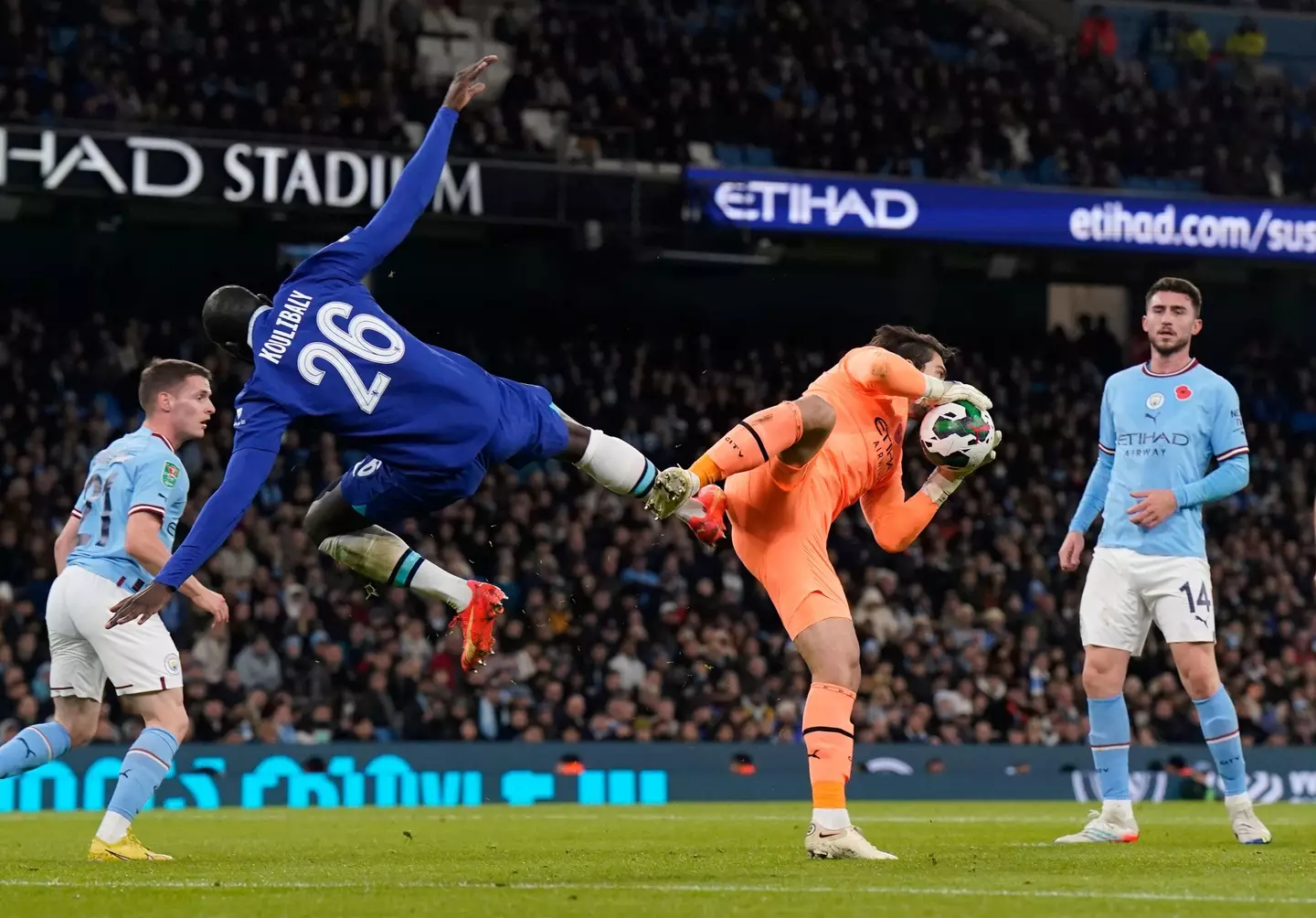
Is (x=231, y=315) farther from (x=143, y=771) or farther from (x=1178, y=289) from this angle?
(x=1178, y=289)

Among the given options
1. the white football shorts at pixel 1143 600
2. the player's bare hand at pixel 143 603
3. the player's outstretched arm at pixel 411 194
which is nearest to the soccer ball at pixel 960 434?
the white football shorts at pixel 1143 600

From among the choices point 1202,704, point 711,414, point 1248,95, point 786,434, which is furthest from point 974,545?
point 786,434

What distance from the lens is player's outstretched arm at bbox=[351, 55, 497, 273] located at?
798 centimetres

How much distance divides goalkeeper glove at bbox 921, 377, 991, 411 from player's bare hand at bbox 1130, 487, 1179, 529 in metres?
1.25

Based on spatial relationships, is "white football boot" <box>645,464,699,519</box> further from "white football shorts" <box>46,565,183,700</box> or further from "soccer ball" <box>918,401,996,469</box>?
"white football shorts" <box>46,565,183,700</box>

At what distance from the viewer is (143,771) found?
847 cm

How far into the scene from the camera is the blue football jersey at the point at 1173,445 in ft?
31.5

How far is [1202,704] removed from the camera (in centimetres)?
972

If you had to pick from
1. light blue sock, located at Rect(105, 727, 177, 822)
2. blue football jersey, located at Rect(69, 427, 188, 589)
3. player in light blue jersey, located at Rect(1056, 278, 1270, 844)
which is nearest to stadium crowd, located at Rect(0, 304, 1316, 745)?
blue football jersey, located at Rect(69, 427, 188, 589)

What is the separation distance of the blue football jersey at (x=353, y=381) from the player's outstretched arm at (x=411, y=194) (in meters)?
0.07

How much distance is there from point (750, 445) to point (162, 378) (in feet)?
9.05

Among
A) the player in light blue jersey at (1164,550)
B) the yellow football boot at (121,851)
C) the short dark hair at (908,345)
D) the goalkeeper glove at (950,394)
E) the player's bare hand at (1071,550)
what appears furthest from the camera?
the player's bare hand at (1071,550)

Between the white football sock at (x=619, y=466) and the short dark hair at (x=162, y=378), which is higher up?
the short dark hair at (x=162, y=378)

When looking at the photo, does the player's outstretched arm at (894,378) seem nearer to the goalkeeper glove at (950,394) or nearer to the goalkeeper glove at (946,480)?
the goalkeeper glove at (950,394)
